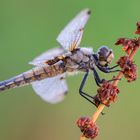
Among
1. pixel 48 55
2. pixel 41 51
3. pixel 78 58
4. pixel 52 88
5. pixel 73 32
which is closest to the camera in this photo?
pixel 73 32

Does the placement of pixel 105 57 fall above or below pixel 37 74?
below

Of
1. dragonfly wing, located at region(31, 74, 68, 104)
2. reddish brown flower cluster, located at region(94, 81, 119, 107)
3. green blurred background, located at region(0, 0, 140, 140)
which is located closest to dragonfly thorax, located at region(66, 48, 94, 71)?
dragonfly wing, located at region(31, 74, 68, 104)

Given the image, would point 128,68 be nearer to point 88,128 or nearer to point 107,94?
point 107,94

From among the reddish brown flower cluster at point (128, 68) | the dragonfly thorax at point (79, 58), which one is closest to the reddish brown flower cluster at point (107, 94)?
the reddish brown flower cluster at point (128, 68)

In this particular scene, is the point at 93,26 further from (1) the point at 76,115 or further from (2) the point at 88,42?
(1) the point at 76,115

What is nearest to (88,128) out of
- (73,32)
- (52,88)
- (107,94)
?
(107,94)

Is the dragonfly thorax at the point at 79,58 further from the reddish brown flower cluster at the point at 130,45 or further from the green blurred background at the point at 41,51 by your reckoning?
the green blurred background at the point at 41,51

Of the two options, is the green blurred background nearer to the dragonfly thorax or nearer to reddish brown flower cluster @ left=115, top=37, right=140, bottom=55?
the dragonfly thorax
